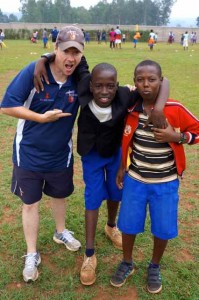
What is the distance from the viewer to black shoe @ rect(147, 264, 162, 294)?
113 inches

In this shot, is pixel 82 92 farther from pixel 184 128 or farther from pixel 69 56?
pixel 184 128

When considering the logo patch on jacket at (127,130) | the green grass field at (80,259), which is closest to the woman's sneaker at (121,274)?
the green grass field at (80,259)

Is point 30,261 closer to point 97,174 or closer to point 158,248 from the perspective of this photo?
point 97,174

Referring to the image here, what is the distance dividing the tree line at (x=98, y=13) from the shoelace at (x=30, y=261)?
313 feet

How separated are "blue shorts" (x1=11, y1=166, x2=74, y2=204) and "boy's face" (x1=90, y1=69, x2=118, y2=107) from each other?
2.52 feet

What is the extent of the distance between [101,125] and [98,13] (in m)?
103

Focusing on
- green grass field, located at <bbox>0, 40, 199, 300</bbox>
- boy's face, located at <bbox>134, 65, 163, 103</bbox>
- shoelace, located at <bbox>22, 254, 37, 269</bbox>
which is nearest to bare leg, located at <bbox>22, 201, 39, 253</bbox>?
shoelace, located at <bbox>22, 254, 37, 269</bbox>

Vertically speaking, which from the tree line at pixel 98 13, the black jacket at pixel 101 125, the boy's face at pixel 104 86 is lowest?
the tree line at pixel 98 13

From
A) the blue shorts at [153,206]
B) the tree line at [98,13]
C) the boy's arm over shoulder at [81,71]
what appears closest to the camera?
the blue shorts at [153,206]

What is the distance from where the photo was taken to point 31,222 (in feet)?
9.81

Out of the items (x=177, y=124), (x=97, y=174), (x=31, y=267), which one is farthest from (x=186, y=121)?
(x=31, y=267)

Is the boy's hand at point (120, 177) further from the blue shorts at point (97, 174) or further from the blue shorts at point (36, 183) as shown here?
the blue shorts at point (36, 183)

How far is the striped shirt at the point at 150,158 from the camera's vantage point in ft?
8.19

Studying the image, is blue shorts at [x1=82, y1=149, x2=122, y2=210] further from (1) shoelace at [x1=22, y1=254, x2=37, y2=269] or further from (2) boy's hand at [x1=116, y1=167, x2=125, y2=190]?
(1) shoelace at [x1=22, y1=254, x2=37, y2=269]
